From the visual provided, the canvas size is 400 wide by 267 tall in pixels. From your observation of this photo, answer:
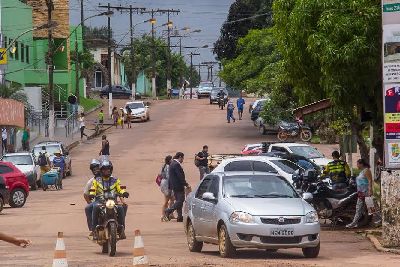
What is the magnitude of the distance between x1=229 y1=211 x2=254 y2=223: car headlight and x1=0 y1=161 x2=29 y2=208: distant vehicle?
1697 cm

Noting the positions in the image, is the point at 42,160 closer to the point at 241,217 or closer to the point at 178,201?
the point at 178,201

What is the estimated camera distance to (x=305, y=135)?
197 feet

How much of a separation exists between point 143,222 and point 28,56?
53973 millimetres

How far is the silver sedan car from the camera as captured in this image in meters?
18.8

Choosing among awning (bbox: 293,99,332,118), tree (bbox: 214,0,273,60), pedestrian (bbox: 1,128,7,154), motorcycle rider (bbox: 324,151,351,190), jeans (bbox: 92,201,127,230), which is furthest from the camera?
tree (bbox: 214,0,273,60)

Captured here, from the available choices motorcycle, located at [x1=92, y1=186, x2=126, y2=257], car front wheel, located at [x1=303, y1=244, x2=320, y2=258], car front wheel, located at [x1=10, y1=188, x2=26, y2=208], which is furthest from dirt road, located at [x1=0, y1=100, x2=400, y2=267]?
car front wheel, located at [x1=10, y1=188, x2=26, y2=208]

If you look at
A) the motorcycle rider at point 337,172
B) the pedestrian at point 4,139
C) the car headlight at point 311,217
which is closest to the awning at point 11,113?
the pedestrian at point 4,139

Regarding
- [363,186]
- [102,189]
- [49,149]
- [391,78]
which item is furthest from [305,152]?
Answer: [102,189]

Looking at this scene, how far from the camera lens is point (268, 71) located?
62.2 metres

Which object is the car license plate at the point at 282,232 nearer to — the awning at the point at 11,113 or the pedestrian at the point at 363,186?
the pedestrian at the point at 363,186

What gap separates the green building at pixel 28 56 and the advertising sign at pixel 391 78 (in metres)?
46.4

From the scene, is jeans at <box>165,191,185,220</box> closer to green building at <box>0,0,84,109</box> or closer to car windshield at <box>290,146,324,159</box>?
car windshield at <box>290,146,324,159</box>

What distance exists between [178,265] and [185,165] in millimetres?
33804

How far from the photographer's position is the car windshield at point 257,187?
20.0 meters
